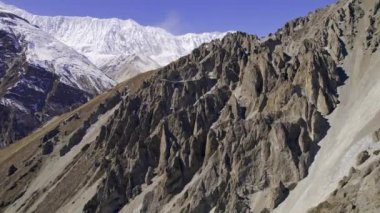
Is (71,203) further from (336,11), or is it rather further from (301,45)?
(336,11)

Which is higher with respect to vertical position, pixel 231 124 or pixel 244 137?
pixel 231 124

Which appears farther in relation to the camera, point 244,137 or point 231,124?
point 231,124

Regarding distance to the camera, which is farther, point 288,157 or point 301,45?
point 301,45

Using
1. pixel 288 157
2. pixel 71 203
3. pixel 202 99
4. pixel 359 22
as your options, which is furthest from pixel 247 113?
pixel 71 203

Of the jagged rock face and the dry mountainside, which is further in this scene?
the jagged rock face

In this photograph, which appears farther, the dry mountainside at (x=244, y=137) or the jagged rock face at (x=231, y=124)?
the jagged rock face at (x=231, y=124)
